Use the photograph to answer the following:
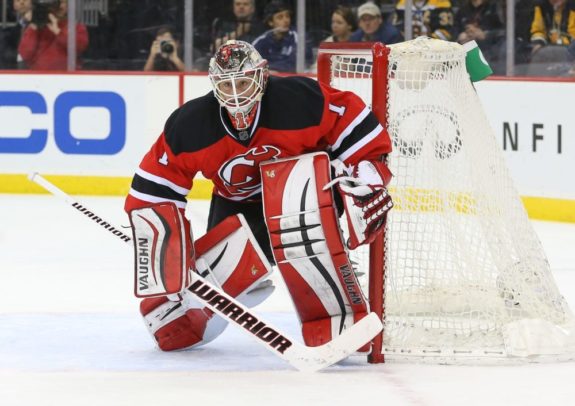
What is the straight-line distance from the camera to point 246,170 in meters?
3.14

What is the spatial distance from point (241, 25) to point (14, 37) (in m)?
1.32

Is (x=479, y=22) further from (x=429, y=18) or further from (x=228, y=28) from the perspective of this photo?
(x=228, y=28)

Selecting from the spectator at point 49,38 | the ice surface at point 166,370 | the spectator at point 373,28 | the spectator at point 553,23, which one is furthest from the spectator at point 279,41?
the ice surface at point 166,370

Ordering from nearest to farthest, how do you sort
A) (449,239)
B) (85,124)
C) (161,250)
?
(161,250)
(449,239)
(85,124)

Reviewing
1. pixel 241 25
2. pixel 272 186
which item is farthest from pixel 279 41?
pixel 272 186

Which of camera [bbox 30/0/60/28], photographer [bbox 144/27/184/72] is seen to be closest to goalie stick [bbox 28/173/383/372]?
photographer [bbox 144/27/184/72]

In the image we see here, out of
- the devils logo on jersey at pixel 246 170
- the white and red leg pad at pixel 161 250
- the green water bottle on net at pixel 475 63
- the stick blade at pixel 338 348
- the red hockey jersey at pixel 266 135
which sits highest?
the green water bottle on net at pixel 475 63

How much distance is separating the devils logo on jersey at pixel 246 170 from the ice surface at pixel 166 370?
1.38 ft

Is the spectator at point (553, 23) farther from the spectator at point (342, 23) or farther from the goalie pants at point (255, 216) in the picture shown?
the goalie pants at point (255, 216)

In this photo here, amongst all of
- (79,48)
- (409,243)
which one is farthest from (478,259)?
(79,48)

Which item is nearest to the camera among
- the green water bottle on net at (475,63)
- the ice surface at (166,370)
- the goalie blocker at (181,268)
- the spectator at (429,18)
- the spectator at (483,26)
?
the ice surface at (166,370)

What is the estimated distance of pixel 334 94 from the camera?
312 cm

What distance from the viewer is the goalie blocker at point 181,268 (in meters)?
3.06

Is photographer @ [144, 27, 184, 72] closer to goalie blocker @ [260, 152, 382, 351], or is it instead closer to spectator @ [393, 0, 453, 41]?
spectator @ [393, 0, 453, 41]
